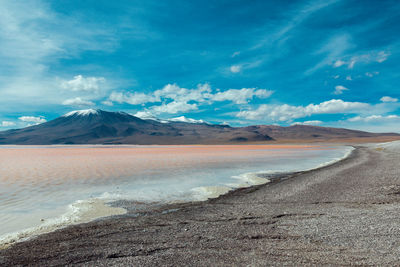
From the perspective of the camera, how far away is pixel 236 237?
22.8 ft

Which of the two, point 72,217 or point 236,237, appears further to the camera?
point 72,217

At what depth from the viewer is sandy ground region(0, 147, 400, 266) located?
5.63m

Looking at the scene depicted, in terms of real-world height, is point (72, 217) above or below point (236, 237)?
below

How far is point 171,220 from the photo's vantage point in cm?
884

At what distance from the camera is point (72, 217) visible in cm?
952

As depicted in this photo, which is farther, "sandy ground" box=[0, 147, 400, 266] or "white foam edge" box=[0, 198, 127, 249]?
"white foam edge" box=[0, 198, 127, 249]

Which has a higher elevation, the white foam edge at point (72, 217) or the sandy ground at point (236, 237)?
the sandy ground at point (236, 237)

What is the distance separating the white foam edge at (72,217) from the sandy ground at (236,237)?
0.55 meters

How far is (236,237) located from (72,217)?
245 inches

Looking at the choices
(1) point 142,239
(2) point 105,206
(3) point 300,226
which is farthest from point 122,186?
(3) point 300,226

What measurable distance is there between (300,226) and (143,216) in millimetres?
5401

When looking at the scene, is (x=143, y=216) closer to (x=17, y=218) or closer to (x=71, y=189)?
(x=17, y=218)

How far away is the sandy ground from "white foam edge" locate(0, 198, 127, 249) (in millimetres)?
547

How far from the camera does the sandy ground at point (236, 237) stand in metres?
5.63
